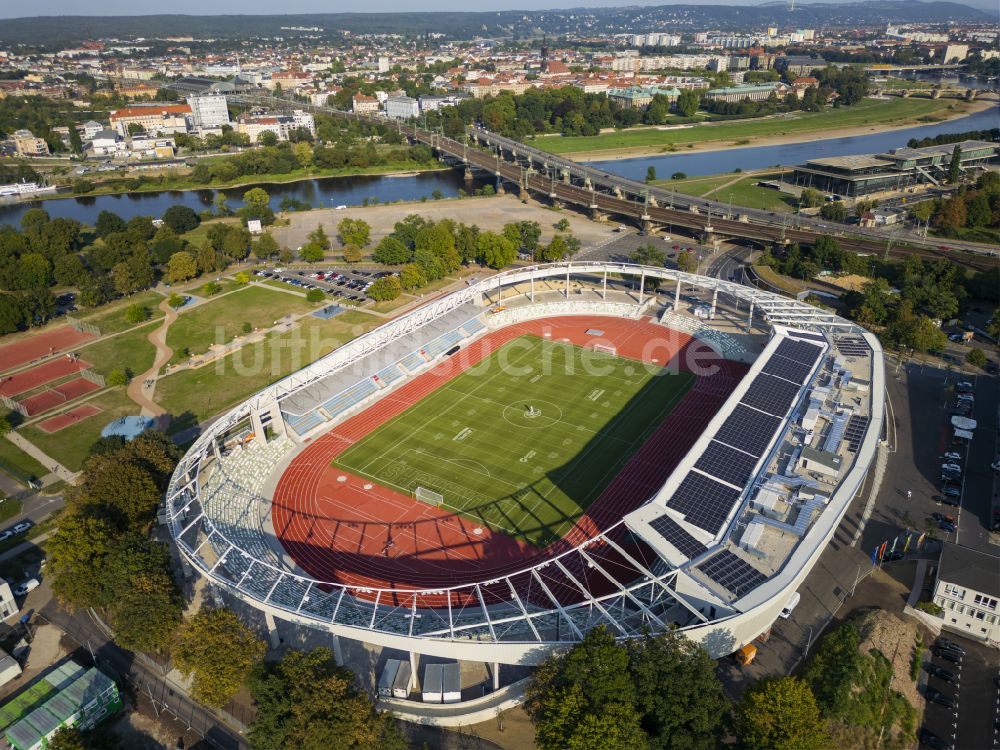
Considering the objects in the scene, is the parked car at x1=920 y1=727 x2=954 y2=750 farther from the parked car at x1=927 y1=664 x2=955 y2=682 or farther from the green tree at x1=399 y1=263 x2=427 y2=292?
the green tree at x1=399 y1=263 x2=427 y2=292

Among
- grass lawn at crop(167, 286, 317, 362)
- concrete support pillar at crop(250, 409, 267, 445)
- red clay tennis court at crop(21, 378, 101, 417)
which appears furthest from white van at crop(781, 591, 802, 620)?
red clay tennis court at crop(21, 378, 101, 417)

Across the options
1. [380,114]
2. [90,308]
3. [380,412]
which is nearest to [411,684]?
[380,412]

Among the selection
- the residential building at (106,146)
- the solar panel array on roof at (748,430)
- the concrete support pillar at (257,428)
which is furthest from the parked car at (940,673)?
the residential building at (106,146)

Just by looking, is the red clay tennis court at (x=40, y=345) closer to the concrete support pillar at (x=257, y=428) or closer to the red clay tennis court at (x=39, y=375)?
the red clay tennis court at (x=39, y=375)

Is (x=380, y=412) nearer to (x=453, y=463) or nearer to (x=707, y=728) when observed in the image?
A: (x=453, y=463)

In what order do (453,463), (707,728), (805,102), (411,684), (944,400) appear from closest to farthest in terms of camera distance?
(707,728) < (411,684) < (453,463) < (944,400) < (805,102)

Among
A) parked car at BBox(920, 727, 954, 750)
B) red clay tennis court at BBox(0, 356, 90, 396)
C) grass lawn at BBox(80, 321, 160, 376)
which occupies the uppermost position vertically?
parked car at BBox(920, 727, 954, 750)

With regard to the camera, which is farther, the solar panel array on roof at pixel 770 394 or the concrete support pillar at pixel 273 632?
the solar panel array on roof at pixel 770 394
